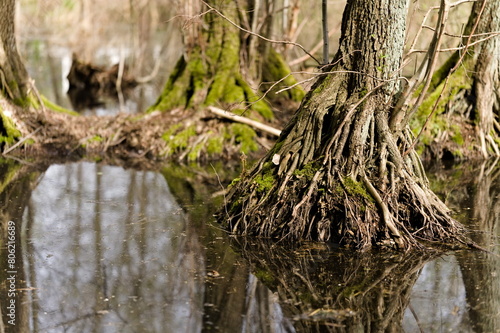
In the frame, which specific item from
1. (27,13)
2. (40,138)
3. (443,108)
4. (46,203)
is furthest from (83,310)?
(27,13)

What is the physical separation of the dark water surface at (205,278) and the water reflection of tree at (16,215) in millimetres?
20

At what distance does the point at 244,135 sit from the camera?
40.3ft

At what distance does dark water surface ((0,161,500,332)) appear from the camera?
17.5 ft

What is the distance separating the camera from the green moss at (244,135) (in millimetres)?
12203

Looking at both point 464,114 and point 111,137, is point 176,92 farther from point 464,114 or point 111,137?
point 464,114

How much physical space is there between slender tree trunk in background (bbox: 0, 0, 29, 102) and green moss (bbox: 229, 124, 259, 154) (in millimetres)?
4105

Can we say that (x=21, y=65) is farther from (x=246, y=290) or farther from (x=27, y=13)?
(x=27, y=13)

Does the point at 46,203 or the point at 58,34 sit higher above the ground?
the point at 58,34

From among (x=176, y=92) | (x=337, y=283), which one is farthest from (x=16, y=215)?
(x=176, y=92)

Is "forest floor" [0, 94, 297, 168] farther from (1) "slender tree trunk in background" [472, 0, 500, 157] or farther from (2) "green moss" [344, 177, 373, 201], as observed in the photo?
(2) "green moss" [344, 177, 373, 201]

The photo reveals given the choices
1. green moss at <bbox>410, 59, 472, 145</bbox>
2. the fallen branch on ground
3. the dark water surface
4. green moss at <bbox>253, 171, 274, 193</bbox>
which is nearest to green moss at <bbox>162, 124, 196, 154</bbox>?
the fallen branch on ground

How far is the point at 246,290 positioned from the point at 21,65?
835cm

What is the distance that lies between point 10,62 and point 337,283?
8.62m

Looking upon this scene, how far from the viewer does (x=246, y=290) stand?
19.8ft
